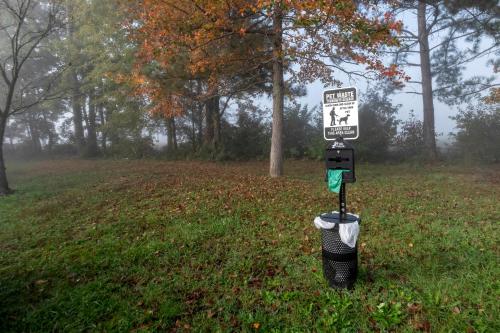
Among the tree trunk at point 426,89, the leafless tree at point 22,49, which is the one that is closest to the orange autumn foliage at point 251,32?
the leafless tree at point 22,49

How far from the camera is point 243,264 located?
4.36m

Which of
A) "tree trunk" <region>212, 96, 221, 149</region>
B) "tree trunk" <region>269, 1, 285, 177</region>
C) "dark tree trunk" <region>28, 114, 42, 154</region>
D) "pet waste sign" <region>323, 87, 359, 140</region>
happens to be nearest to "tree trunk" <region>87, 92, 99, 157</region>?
"dark tree trunk" <region>28, 114, 42, 154</region>

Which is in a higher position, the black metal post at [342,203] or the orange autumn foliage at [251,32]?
the orange autumn foliage at [251,32]

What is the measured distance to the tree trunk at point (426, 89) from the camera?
15266 mm

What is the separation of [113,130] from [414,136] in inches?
724

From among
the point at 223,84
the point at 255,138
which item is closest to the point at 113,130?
the point at 255,138

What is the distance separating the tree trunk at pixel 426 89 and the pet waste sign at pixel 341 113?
46.1ft

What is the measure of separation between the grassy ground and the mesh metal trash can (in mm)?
133

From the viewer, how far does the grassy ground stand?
3.22 m

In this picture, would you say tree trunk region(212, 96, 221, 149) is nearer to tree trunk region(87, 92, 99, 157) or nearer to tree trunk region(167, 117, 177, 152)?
tree trunk region(167, 117, 177, 152)

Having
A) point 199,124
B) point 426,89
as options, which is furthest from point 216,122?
point 426,89

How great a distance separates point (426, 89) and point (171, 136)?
1504 centimetres

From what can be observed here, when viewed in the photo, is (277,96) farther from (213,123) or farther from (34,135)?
(34,135)

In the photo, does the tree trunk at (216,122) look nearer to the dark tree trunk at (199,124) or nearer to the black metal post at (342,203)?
the dark tree trunk at (199,124)
